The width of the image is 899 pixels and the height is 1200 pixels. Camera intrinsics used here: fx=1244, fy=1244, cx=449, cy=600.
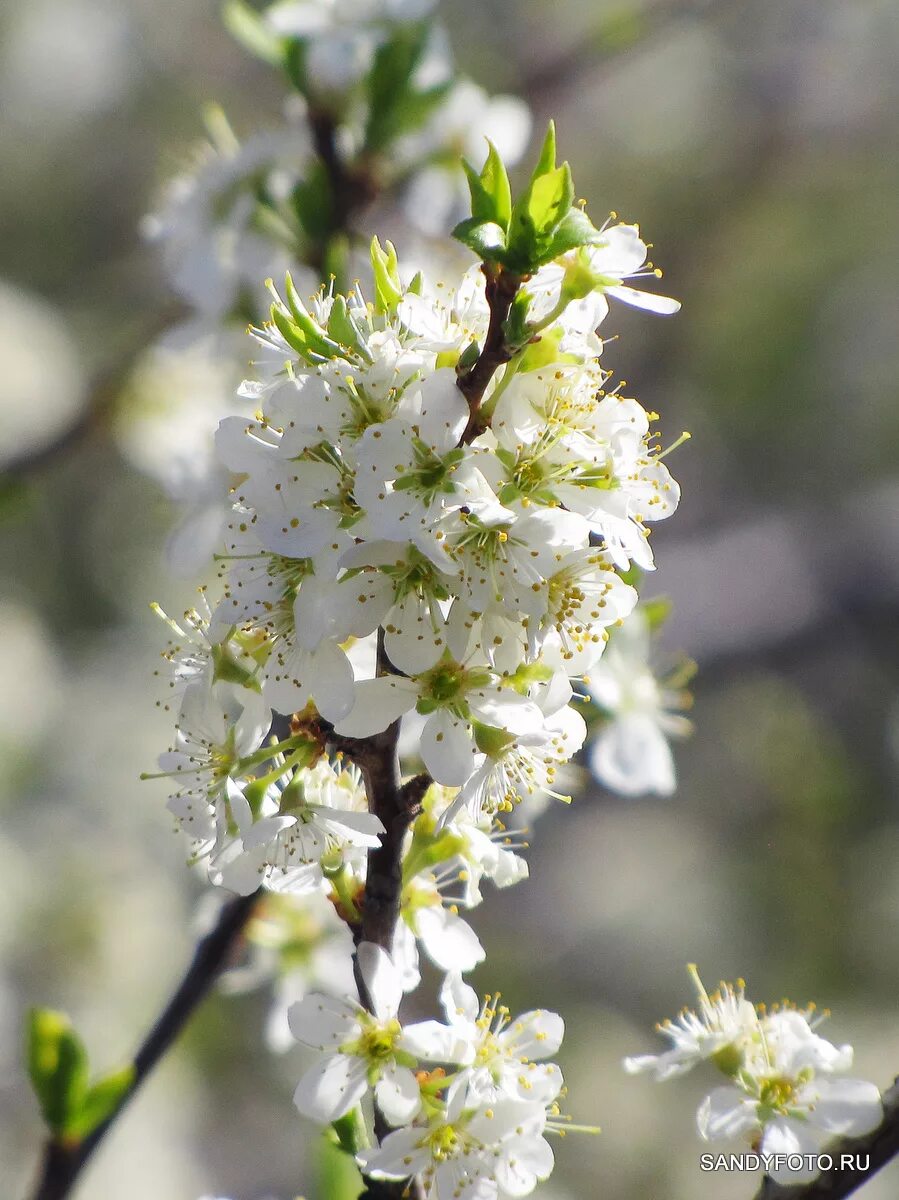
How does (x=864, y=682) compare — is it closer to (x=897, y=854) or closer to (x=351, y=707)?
(x=897, y=854)

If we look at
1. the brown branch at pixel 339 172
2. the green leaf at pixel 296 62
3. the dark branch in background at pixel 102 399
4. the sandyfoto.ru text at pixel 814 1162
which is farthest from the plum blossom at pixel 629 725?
the dark branch in background at pixel 102 399

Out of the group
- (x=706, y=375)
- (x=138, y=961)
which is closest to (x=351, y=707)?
(x=138, y=961)

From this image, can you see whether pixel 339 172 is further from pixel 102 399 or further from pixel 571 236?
pixel 571 236

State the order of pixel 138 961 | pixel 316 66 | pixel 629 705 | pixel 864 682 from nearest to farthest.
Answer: pixel 629 705 < pixel 316 66 < pixel 138 961 < pixel 864 682

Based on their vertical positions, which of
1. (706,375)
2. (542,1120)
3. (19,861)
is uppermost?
(542,1120)

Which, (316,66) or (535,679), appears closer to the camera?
(535,679)

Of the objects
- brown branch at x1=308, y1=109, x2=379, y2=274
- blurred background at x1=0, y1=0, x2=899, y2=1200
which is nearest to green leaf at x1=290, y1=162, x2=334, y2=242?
brown branch at x1=308, y1=109, x2=379, y2=274

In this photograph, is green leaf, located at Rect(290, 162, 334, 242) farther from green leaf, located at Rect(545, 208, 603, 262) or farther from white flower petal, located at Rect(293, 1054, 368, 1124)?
white flower petal, located at Rect(293, 1054, 368, 1124)
